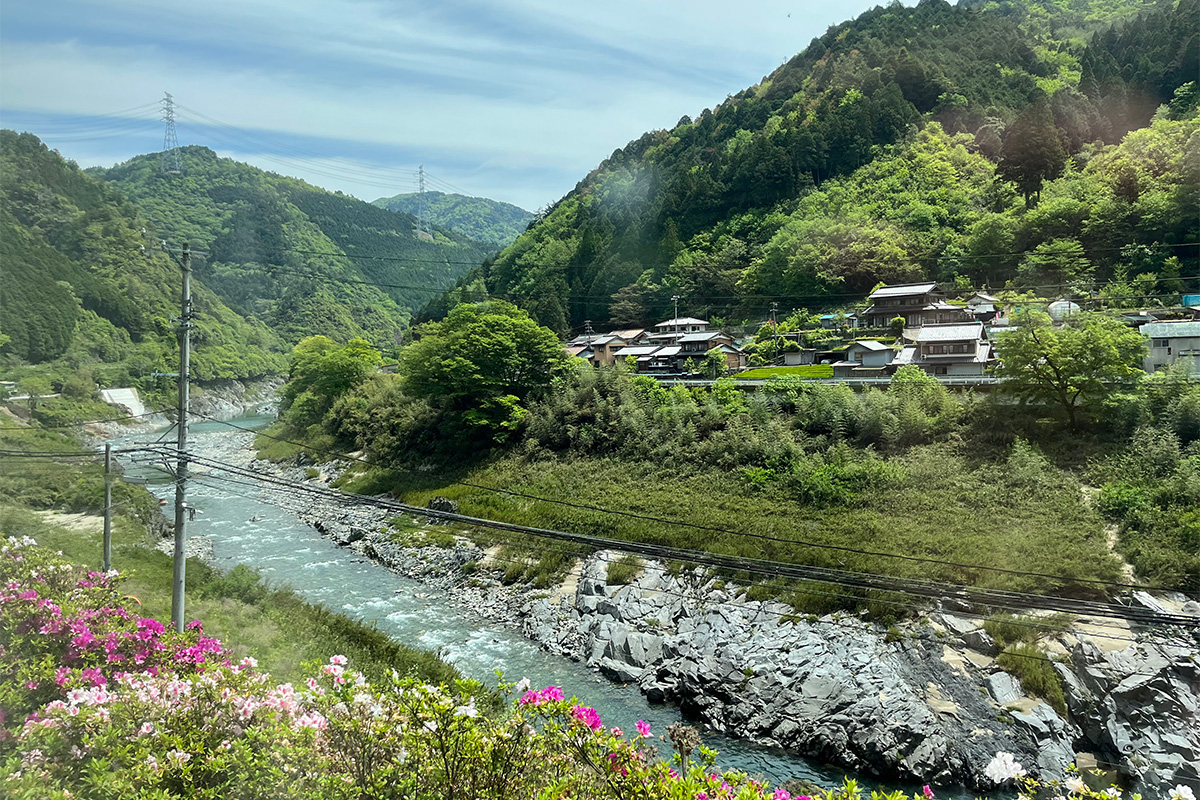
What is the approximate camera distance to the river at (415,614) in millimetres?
8586

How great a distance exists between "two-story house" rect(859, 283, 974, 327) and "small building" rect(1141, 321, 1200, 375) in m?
5.78

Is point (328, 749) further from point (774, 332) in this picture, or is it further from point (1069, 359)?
point (774, 332)

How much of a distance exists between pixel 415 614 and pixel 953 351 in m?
16.7

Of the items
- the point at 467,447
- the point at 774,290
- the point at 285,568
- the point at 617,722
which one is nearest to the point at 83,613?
the point at 617,722

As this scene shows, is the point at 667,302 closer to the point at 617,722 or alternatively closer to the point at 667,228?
the point at 667,228

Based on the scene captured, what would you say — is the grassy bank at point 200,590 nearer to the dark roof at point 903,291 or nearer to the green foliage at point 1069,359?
the green foliage at point 1069,359

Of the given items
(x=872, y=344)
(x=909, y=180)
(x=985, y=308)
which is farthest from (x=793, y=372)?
(x=909, y=180)

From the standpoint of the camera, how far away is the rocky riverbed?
26.1 ft

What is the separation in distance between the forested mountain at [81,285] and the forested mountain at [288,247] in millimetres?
15428

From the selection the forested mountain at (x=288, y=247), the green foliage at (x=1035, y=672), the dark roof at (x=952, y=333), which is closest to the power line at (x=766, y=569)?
the green foliage at (x=1035, y=672)

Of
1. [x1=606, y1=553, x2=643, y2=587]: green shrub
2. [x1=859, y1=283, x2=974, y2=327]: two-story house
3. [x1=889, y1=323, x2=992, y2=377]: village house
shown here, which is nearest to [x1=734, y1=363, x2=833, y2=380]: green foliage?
[x1=889, y1=323, x2=992, y2=377]: village house

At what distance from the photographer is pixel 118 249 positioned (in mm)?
30734

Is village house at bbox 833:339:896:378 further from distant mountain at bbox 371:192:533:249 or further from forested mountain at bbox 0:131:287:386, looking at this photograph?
distant mountain at bbox 371:192:533:249

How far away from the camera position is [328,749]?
10.2ft
